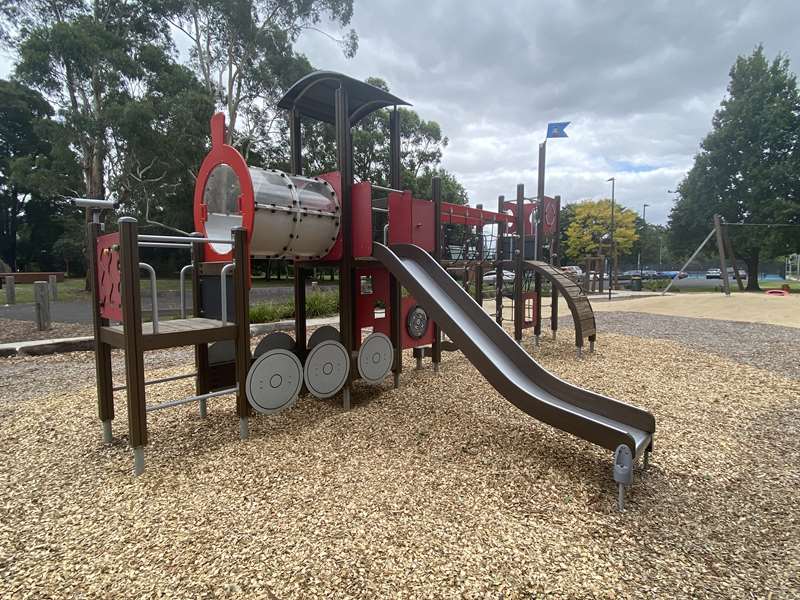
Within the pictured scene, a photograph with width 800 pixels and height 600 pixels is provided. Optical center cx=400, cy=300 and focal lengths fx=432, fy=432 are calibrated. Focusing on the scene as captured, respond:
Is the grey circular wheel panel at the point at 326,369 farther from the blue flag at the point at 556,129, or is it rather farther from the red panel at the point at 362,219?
the blue flag at the point at 556,129

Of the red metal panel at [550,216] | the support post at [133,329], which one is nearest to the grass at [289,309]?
the red metal panel at [550,216]

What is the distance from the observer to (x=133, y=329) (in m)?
3.20

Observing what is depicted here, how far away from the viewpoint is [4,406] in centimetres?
489

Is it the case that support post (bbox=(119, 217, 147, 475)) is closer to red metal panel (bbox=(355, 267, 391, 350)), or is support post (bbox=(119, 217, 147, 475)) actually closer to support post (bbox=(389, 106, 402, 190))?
red metal panel (bbox=(355, 267, 391, 350))

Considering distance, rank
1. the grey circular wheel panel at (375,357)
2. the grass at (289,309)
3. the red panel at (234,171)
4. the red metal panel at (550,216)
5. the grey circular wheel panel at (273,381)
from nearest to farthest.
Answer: the grey circular wheel panel at (273,381), the red panel at (234,171), the grey circular wheel panel at (375,357), the red metal panel at (550,216), the grass at (289,309)

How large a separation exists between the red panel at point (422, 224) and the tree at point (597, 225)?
42028 mm

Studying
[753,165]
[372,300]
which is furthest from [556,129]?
[753,165]

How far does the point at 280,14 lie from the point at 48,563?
2432cm

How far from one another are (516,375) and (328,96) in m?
4.04

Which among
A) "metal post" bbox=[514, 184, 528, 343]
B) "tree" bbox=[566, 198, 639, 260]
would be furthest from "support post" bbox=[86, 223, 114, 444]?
"tree" bbox=[566, 198, 639, 260]

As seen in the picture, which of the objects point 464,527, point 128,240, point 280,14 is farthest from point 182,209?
point 464,527

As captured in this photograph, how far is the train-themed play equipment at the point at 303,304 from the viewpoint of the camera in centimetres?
332

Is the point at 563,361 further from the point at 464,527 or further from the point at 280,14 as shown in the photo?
the point at 280,14

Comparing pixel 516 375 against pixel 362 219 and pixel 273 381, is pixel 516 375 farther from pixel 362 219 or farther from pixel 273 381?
pixel 362 219
